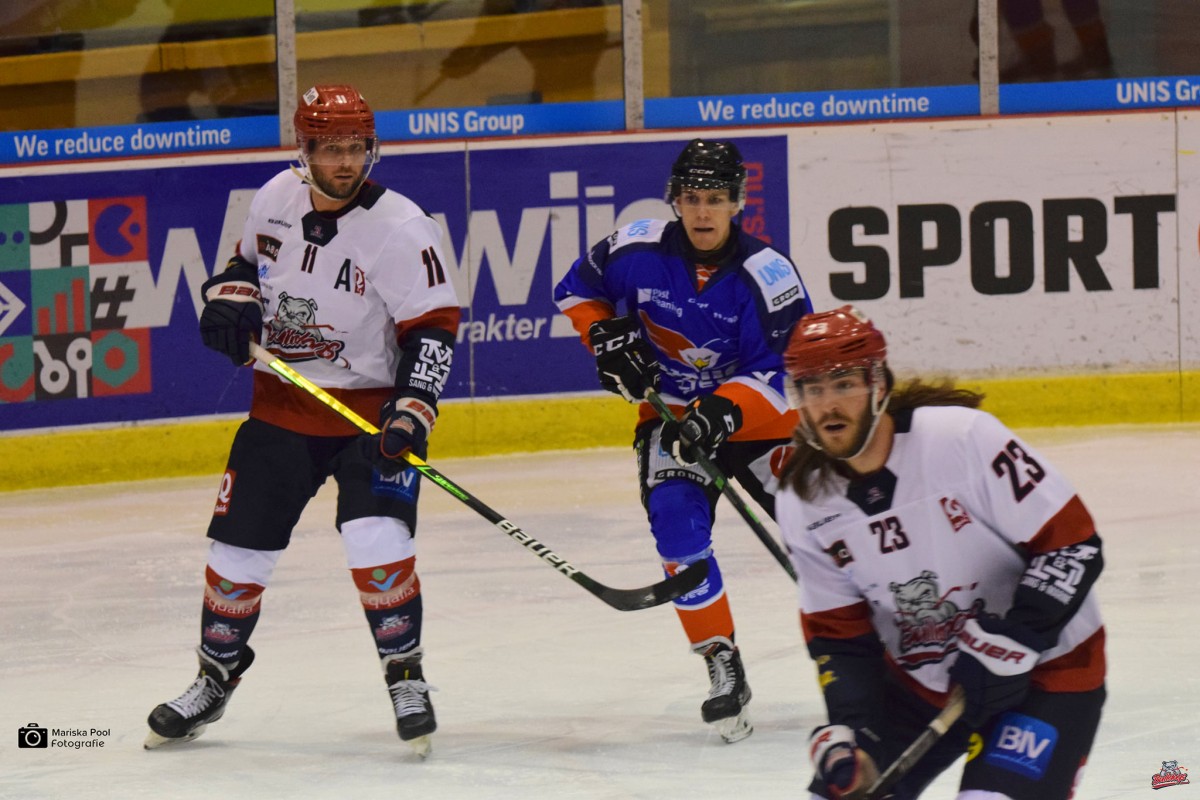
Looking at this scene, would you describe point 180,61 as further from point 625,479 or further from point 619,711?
point 619,711

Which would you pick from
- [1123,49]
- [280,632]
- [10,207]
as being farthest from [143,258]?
[1123,49]

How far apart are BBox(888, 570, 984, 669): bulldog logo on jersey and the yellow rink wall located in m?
4.17

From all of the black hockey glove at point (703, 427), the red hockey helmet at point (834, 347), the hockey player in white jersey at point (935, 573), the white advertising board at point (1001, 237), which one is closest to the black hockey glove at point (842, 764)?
the hockey player in white jersey at point (935, 573)

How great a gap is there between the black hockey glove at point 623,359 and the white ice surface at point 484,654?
0.67 m

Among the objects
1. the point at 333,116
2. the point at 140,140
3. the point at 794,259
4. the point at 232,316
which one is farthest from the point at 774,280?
the point at 140,140

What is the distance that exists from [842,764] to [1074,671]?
31 cm

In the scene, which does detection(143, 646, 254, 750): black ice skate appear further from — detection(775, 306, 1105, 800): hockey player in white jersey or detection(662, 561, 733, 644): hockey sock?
detection(775, 306, 1105, 800): hockey player in white jersey

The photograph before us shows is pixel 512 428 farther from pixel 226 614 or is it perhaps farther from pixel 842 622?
pixel 842 622

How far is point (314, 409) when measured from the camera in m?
3.81

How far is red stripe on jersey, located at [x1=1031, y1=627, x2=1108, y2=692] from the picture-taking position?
7.91 feet

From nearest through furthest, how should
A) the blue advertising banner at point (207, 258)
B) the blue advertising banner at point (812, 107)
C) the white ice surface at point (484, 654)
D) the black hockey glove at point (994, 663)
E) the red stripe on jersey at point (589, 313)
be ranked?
1. the black hockey glove at point (994, 663)
2. the white ice surface at point (484, 654)
3. the red stripe on jersey at point (589, 313)
4. the blue advertising banner at point (207, 258)
5. the blue advertising banner at point (812, 107)

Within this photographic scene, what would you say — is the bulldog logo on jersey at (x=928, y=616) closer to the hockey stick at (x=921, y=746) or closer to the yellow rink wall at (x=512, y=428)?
the hockey stick at (x=921, y=746)

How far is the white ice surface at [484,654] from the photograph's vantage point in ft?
11.8

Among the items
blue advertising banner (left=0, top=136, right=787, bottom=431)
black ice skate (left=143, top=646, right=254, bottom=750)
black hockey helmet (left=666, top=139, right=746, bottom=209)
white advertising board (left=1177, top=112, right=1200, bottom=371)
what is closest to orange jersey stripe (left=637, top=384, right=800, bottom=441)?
black hockey helmet (left=666, top=139, right=746, bottom=209)
